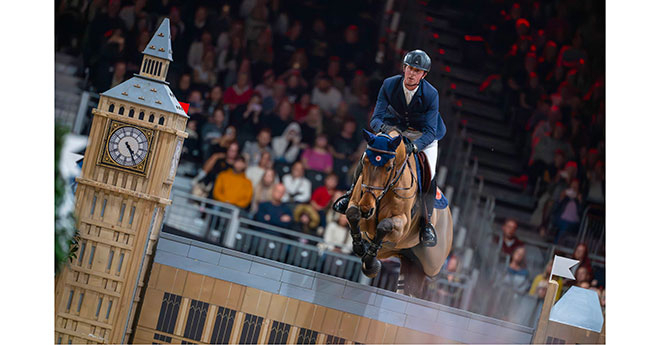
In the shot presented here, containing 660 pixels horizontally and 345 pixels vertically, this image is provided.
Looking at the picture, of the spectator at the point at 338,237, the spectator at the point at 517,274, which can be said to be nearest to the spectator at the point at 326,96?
the spectator at the point at 338,237

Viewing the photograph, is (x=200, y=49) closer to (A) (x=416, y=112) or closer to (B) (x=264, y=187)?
(B) (x=264, y=187)

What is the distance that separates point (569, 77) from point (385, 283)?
186cm

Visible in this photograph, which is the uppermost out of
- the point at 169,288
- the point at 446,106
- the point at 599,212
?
Answer: the point at 446,106

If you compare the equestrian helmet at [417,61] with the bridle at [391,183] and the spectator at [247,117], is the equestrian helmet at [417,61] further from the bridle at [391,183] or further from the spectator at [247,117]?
the spectator at [247,117]

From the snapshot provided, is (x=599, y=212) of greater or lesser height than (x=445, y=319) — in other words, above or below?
above

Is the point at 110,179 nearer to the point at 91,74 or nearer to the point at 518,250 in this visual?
the point at 91,74

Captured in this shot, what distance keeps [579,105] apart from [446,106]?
973mm

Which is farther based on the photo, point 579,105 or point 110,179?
point 579,105

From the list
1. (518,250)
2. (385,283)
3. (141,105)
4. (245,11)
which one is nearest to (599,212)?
(518,250)

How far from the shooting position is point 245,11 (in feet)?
18.4

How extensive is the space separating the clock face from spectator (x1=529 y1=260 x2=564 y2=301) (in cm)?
273

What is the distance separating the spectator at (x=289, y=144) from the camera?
18.6 ft

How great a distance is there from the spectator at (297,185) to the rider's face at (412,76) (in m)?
1.02

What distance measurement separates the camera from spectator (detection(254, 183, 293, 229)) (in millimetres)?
5648
